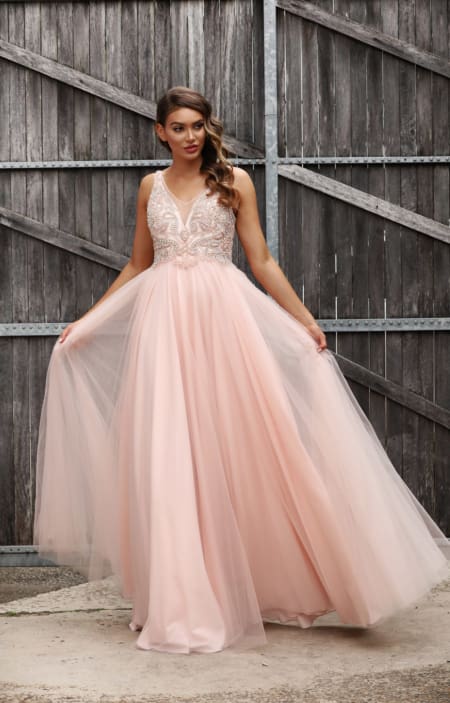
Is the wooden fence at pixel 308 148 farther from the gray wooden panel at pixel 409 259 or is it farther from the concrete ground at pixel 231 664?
the concrete ground at pixel 231 664

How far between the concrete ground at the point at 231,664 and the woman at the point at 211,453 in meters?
0.11

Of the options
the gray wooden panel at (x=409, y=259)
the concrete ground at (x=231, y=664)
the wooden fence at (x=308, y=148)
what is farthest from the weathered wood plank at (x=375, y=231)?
the concrete ground at (x=231, y=664)

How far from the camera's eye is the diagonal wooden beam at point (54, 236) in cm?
530

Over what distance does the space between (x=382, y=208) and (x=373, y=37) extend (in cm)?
88

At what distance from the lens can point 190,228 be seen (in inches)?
146

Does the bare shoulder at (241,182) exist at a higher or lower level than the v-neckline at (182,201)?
higher

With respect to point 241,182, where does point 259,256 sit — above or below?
below

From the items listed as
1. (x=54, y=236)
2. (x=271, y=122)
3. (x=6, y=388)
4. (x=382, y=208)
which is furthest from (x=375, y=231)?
(x=6, y=388)

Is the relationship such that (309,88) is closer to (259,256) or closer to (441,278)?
(441,278)

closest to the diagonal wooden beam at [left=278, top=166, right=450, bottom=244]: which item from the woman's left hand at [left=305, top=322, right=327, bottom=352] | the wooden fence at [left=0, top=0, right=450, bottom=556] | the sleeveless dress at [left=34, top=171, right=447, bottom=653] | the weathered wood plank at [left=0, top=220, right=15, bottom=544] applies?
the wooden fence at [left=0, top=0, right=450, bottom=556]

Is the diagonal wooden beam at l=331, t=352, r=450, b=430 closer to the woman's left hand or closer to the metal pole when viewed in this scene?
the metal pole

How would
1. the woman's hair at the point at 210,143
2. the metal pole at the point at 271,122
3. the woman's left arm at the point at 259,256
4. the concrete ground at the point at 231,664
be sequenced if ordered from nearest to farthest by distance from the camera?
1. the concrete ground at the point at 231,664
2. the woman's hair at the point at 210,143
3. the woman's left arm at the point at 259,256
4. the metal pole at the point at 271,122

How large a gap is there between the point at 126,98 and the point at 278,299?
198 cm

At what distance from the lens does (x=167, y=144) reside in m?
3.81
